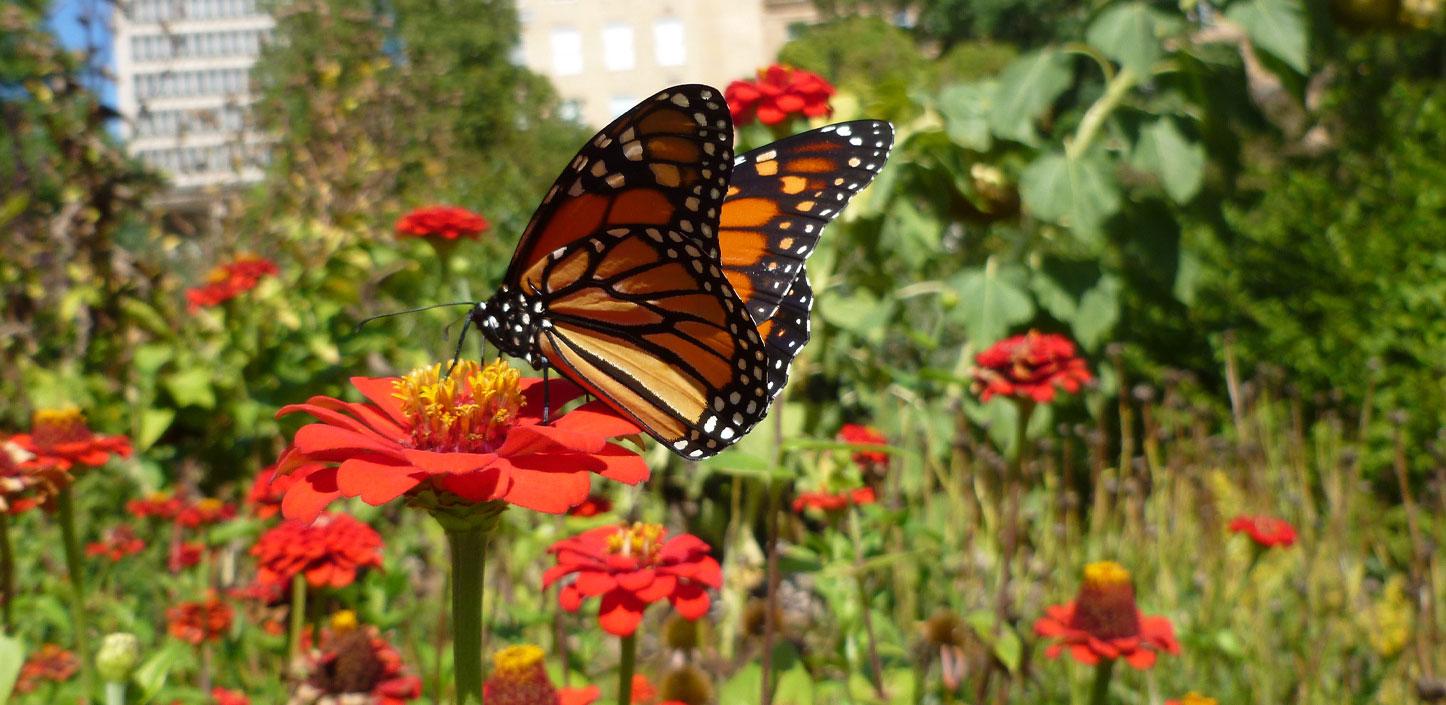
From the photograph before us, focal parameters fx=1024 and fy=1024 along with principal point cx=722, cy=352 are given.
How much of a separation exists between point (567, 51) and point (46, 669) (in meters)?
30.1

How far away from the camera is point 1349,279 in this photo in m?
4.26

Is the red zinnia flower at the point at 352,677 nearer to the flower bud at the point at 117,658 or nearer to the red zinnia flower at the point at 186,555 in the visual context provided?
the flower bud at the point at 117,658

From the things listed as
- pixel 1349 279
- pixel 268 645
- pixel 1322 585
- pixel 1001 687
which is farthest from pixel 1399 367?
pixel 268 645

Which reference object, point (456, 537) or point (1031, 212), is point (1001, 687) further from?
point (1031, 212)

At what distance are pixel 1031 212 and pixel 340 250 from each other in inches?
88.1

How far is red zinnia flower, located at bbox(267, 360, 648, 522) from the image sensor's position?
0.75 m

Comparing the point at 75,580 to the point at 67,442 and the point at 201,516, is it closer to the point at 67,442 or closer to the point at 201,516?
the point at 67,442

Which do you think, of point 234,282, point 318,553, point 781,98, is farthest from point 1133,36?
point 234,282

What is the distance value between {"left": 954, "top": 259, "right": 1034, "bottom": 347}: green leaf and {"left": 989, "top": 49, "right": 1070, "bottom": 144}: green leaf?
1.43ft

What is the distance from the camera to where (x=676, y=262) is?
4.35 ft

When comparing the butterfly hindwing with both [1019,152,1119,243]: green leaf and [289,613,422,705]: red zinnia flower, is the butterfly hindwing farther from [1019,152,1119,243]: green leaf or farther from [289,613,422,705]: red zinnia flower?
[1019,152,1119,243]: green leaf

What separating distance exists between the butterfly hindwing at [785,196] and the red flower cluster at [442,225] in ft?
4.09

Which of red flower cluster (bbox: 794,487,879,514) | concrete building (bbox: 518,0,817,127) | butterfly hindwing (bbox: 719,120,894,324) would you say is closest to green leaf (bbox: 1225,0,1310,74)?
red flower cluster (bbox: 794,487,879,514)

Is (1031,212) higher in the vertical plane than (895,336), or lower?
higher
